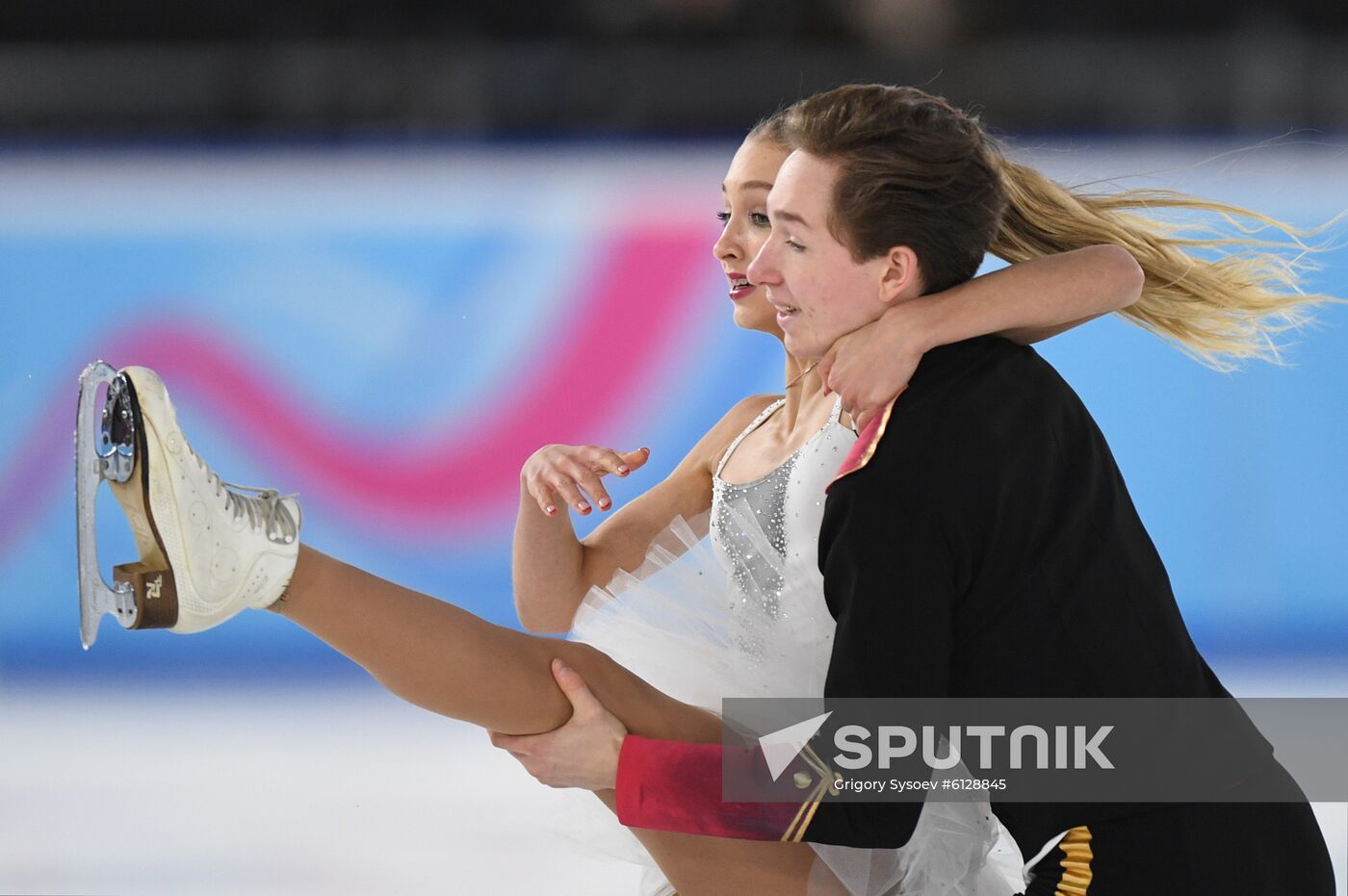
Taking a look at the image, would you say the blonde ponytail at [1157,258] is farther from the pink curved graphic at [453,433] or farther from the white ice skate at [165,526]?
the pink curved graphic at [453,433]

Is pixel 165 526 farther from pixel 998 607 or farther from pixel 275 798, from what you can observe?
pixel 275 798

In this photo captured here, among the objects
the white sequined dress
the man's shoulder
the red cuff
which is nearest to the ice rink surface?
the white sequined dress

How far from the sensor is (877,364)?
4.53 ft

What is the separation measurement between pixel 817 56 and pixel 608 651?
Result: 96.1 inches

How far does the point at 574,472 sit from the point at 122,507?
534mm

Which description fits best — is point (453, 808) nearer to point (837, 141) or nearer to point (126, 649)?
point (126, 649)

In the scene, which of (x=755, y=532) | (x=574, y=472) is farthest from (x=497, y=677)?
(x=755, y=532)

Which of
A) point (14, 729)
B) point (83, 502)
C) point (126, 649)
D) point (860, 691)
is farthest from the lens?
point (126, 649)

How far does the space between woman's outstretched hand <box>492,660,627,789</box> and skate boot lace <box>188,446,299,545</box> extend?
12.1 inches

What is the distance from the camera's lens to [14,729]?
11.0 feet

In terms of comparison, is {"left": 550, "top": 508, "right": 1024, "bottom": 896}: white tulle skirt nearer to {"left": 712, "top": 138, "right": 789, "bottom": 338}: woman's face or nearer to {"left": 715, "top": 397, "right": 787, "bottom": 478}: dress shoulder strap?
{"left": 715, "top": 397, "right": 787, "bottom": 478}: dress shoulder strap

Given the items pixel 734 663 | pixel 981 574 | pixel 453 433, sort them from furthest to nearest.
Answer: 1. pixel 453 433
2. pixel 734 663
3. pixel 981 574

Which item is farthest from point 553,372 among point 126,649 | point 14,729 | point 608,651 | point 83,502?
point 83,502

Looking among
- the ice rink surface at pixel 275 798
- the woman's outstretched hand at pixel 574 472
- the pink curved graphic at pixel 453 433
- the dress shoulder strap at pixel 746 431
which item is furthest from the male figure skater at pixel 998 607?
the pink curved graphic at pixel 453 433
